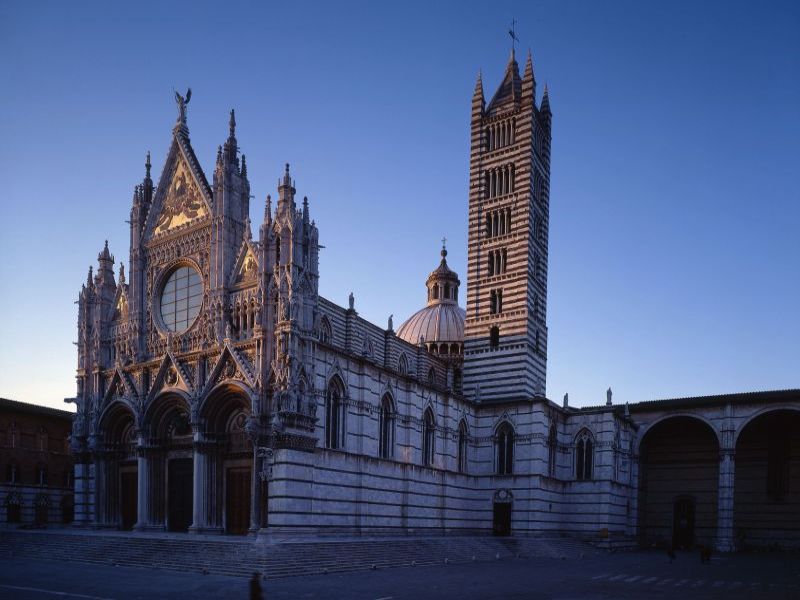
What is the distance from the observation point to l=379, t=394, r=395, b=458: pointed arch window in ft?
136

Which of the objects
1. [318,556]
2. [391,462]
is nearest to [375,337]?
[391,462]

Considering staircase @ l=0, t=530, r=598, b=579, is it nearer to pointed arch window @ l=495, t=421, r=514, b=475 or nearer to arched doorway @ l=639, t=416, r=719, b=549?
pointed arch window @ l=495, t=421, r=514, b=475

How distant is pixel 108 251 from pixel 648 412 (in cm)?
3728

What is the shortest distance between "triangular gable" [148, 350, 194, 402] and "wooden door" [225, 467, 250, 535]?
4.76m

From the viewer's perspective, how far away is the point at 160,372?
3891 centimetres

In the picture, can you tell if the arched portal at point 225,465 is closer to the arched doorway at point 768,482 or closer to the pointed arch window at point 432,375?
the pointed arch window at point 432,375

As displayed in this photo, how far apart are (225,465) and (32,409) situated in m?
21.3

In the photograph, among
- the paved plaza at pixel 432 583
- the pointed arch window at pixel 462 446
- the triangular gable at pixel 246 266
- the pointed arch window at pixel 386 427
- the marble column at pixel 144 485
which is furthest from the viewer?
the pointed arch window at pixel 462 446

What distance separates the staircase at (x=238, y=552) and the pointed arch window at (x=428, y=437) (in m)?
5.45

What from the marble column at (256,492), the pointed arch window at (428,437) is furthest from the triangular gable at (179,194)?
the pointed arch window at (428,437)

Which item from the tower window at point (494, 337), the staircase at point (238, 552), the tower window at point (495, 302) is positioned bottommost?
the staircase at point (238, 552)

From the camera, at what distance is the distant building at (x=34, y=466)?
49.1m

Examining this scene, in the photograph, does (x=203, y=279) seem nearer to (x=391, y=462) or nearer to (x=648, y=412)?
(x=391, y=462)

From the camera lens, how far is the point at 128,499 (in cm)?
4119
